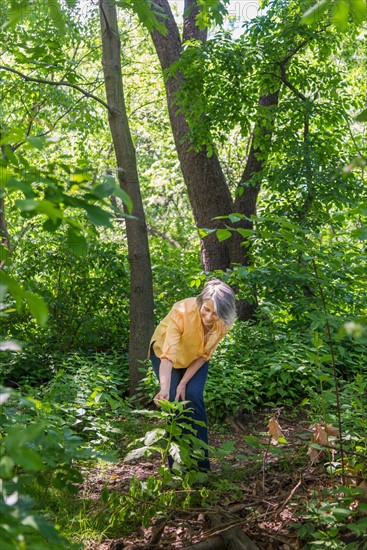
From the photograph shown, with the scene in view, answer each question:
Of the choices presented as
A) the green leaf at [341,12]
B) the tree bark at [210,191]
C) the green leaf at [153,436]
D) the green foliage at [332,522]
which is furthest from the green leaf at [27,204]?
the tree bark at [210,191]

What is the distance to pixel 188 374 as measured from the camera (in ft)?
15.0

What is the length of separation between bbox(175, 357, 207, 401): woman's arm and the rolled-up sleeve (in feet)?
0.42

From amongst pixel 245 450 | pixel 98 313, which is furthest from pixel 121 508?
pixel 98 313

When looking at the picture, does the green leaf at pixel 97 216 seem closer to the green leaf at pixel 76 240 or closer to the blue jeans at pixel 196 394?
the green leaf at pixel 76 240

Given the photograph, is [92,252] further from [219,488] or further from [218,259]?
[219,488]

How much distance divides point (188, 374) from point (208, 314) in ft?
1.43

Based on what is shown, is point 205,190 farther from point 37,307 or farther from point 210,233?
point 37,307

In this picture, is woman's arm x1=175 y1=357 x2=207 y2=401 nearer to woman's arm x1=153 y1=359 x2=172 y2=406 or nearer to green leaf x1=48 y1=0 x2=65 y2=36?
woman's arm x1=153 y1=359 x2=172 y2=406

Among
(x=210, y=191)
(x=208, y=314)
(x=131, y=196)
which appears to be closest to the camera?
(x=208, y=314)

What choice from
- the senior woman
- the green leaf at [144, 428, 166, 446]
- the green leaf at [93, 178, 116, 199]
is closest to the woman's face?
the senior woman

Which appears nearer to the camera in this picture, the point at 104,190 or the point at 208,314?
the point at 104,190

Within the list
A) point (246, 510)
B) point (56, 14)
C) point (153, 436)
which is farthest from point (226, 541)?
point (56, 14)

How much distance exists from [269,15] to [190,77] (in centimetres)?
126

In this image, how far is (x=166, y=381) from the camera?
14.8 feet
